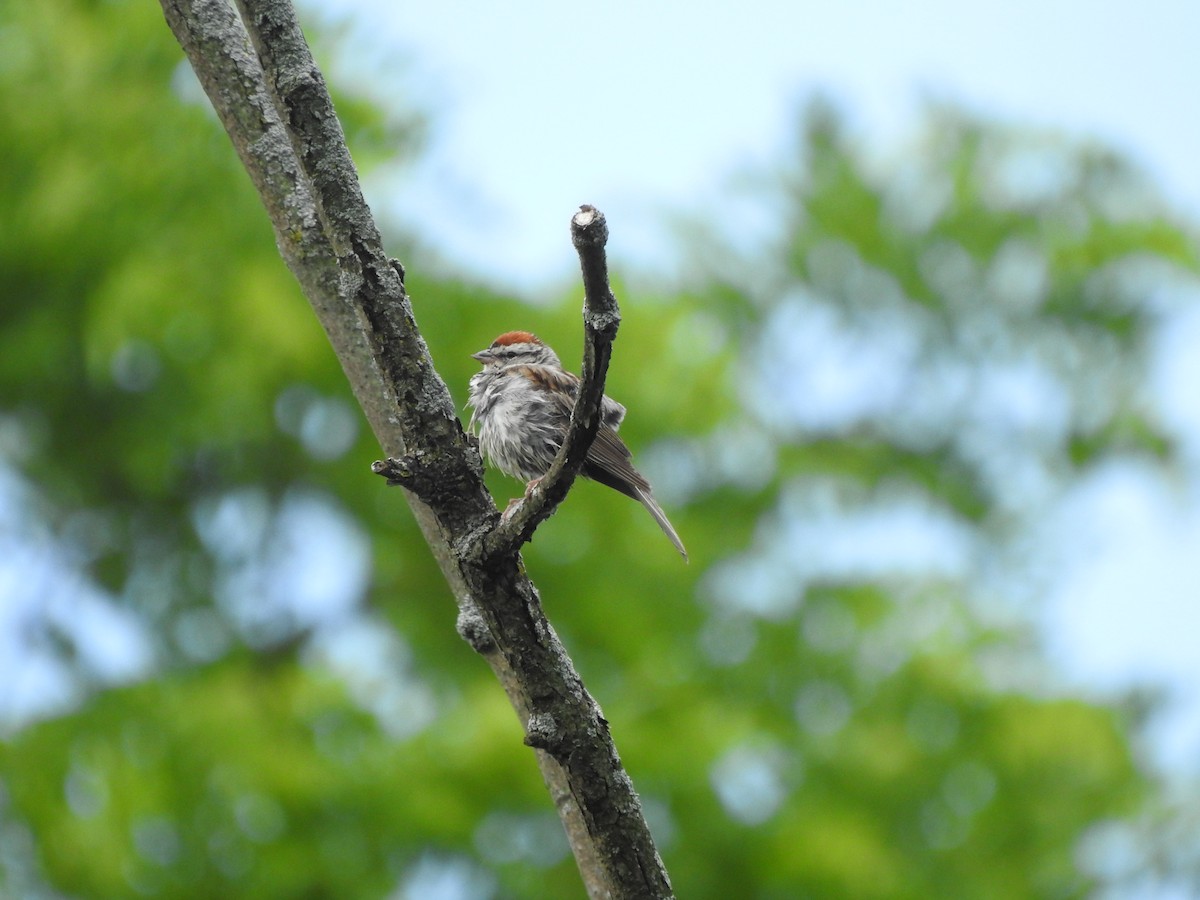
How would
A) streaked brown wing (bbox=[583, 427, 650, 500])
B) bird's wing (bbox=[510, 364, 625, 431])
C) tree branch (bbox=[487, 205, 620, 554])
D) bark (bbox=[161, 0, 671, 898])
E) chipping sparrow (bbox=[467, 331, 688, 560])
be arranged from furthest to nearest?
bird's wing (bbox=[510, 364, 625, 431]) < chipping sparrow (bbox=[467, 331, 688, 560]) < streaked brown wing (bbox=[583, 427, 650, 500]) < bark (bbox=[161, 0, 671, 898]) < tree branch (bbox=[487, 205, 620, 554])

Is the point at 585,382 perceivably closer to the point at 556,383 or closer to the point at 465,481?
the point at 465,481

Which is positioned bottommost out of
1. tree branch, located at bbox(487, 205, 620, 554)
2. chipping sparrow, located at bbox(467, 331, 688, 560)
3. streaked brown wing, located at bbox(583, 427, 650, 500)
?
tree branch, located at bbox(487, 205, 620, 554)

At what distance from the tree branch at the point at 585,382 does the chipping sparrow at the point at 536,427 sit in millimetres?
1627

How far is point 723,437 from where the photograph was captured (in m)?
12.3

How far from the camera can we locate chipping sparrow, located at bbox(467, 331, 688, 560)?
4125mm

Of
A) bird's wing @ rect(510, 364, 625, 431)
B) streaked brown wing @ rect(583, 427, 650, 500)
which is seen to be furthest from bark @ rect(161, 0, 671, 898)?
bird's wing @ rect(510, 364, 625, 431)

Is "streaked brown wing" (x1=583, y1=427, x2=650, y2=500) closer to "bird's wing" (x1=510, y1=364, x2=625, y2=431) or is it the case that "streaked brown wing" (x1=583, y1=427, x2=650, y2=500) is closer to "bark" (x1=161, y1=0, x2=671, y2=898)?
"bird's wing" (x1=510, y1=364, x2=625, y2=431)

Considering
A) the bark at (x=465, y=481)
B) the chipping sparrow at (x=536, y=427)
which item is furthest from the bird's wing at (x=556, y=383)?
the bark at (x=465, y=481)

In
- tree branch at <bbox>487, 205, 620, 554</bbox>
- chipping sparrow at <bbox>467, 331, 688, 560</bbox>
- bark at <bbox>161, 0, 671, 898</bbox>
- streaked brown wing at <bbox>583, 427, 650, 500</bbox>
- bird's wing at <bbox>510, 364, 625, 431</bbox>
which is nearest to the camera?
tree branch at <bbox>487, 205, 620, 554</bbox>

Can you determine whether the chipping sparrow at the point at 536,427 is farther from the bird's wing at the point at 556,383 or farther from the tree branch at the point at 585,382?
the tree branch at the point at 585,382

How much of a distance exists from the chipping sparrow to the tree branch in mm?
1627

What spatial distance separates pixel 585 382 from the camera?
7.29ft

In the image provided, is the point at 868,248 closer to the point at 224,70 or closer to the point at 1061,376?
the point at 1061,376

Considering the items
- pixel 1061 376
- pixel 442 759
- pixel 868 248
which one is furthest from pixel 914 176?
pixel 442 759
